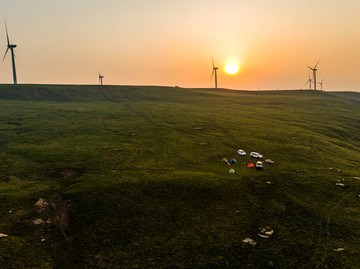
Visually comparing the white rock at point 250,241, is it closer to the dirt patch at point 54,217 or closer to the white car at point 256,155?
the dirt patch at point 54,217

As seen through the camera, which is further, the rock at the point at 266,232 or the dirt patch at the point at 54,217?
the rock at the point at 266,232

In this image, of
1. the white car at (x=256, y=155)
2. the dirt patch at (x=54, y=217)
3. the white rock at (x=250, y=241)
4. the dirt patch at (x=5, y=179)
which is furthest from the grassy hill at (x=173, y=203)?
the white car at (x=256, y=155)

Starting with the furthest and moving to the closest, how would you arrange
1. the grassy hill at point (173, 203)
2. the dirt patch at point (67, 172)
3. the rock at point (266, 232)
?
the dirt patch at point (67, 172)
the rock at point (266, 232)
the grassy hill at point (173, 203)

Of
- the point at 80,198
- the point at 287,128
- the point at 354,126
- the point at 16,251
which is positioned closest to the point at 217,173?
the point at 80,198

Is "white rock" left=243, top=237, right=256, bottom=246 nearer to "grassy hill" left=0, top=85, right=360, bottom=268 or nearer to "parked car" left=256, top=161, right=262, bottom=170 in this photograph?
"grassy hill" left=0, top=85, right=360, bottom=268

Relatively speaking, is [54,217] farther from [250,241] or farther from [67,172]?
[250,241]

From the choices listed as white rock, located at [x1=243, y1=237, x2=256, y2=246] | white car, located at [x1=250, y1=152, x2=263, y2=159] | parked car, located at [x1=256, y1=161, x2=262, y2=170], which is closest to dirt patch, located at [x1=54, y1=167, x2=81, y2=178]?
white rock, located at [x1=243, y1=237, x2=256, y2=246]

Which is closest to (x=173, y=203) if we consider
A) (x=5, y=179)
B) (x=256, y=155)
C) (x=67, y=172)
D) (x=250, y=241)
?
(x=250, y=241)

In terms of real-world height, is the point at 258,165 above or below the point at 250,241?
above

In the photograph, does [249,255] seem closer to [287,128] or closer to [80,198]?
[80,198]
